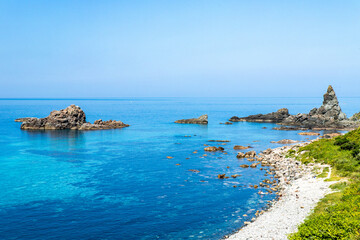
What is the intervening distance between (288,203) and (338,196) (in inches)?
222

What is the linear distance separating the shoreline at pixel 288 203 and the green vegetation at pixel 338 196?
1.39 meters

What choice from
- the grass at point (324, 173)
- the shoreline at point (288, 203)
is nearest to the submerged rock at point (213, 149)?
the shoreline at point (288, 203)

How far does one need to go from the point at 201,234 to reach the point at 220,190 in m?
15.3

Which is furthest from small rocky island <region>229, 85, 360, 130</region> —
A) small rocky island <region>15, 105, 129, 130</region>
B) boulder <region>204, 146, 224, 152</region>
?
small rocky island <region>15, 105, 129, 130</region>

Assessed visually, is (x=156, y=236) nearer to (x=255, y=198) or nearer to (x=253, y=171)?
(x=255, y=198)

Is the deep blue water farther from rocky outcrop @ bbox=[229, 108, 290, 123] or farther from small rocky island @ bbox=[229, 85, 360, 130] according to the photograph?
rocky outcrop @ bbox=[229, 108, 290, 123]

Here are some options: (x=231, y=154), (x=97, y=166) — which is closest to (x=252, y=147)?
(x=231, y=154)

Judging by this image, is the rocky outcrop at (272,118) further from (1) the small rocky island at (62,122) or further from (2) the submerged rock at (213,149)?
(2) the submerged rock at (213,149)

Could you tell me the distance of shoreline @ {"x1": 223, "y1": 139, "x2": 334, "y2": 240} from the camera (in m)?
28.2

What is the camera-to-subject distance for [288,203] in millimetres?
36250

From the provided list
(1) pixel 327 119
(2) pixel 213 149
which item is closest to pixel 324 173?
(2) pixel 213 149

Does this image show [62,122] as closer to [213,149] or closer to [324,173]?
[213,149]

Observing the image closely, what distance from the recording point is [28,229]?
3188cm

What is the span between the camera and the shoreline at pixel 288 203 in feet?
92.6
